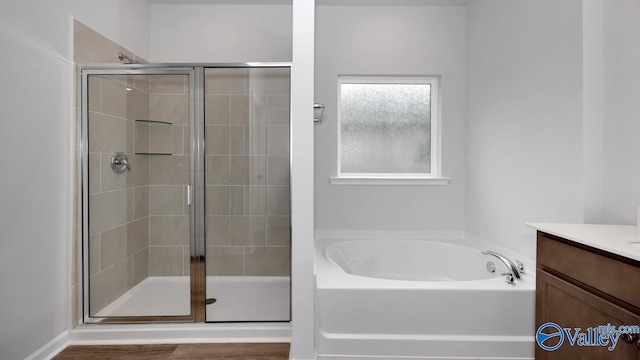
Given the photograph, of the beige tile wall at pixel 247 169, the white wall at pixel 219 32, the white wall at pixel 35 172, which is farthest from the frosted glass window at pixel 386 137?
the white wall at pixel 35 172

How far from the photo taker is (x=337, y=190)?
3.05 m

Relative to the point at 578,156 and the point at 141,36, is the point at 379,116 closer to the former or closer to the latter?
the point at 578,156

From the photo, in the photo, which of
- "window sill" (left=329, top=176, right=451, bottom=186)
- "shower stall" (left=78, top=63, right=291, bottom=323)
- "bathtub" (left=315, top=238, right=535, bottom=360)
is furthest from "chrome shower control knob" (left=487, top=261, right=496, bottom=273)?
"shower stall" (left=78, top=63, right=291, bottom=323)

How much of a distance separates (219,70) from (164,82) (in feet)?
1.15

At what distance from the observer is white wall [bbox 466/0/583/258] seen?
189 cm

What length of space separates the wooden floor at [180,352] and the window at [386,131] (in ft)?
5.16

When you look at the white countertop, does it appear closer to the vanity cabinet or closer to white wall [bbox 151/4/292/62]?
the vanity cabinet

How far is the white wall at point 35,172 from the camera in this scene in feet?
5.62

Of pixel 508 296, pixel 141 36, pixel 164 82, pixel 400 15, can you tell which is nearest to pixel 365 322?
pixel 508 296

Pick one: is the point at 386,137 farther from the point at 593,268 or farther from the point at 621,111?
the point at 593,268

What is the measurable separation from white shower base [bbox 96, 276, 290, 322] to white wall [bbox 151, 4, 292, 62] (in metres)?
1.87

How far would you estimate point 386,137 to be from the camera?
124 inches

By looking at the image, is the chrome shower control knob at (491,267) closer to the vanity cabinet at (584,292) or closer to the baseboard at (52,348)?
the vanity cabinet at (584,292)

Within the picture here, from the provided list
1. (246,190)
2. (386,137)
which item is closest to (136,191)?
(246,190)
